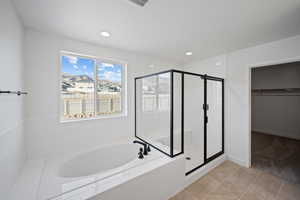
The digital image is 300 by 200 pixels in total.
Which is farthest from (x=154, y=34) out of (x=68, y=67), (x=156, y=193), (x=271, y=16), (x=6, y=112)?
(x=156, y=193)

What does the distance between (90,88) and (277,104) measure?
5.80 meters

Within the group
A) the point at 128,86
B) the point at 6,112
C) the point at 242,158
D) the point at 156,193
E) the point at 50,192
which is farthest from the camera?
the point at 128,86

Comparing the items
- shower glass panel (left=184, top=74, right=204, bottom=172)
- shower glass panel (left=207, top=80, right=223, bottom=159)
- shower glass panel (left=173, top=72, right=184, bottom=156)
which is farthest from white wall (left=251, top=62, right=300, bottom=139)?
shower glass panel (left=173, top=72, right=184, bottom=156)

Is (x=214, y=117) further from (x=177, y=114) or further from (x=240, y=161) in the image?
(x=177, y=114)

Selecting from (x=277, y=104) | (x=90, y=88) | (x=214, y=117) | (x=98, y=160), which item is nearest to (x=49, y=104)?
(x=90, y=88)

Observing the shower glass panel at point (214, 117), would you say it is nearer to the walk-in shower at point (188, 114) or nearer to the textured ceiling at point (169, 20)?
the walk-in shower at point (188, 114)

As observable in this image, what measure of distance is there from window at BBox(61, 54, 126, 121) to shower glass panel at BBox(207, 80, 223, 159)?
6.22ft

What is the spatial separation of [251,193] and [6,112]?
3.15 m

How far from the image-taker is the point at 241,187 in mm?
1841

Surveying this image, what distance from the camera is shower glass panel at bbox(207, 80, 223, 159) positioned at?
254 centimetres

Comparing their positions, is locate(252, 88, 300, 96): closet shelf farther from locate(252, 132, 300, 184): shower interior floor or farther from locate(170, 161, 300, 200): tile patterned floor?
locate(170, 161, 300, 200): tile patterned floor

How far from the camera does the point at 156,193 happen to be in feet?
5.06

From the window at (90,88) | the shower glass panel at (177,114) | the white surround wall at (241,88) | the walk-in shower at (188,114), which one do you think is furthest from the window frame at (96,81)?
the white surround wall at (241,88)

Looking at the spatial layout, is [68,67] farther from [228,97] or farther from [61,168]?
[228,97]
